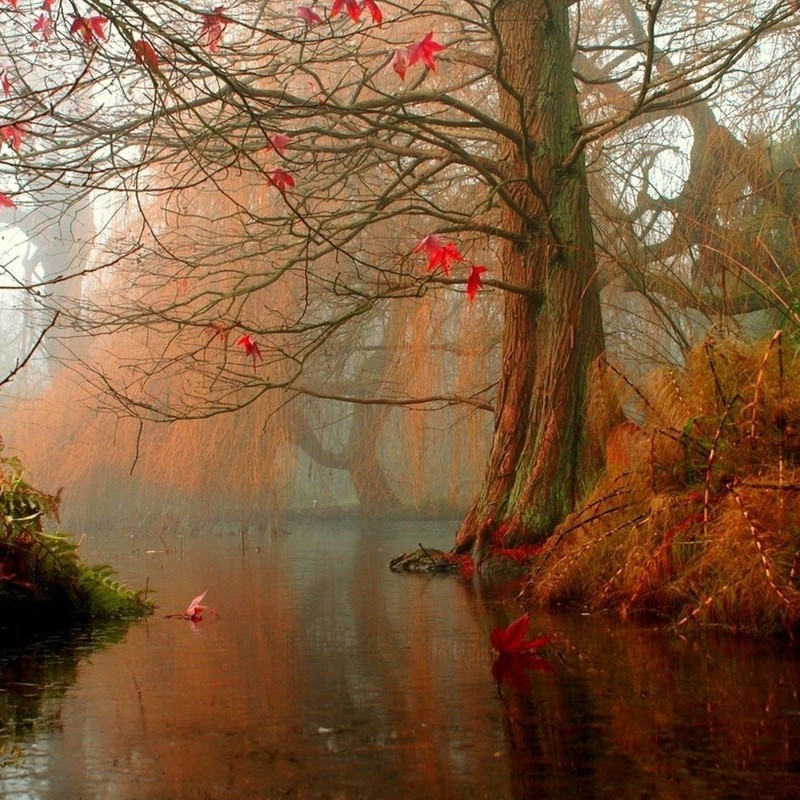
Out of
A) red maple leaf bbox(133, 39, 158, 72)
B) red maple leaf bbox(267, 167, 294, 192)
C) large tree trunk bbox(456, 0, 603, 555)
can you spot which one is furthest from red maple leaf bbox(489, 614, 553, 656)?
large tree trunk bbox(456, 0, 603, 555)

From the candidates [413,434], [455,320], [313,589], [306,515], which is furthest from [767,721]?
[306,515]

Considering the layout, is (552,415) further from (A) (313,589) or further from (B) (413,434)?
(B) (413,434)

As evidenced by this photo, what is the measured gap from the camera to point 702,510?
3.68 meters

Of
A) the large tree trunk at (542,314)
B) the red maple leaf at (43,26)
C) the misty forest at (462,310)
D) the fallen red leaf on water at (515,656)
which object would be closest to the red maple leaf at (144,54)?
the misty forest at (462,310)

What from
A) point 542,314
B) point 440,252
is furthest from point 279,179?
point 542,314

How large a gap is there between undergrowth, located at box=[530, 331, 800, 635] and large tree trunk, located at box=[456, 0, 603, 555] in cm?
152

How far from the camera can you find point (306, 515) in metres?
12.9

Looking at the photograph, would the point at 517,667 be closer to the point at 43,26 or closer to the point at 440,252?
the point at 440,252

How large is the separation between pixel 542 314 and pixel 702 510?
9.55ft

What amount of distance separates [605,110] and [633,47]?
7.58 feet

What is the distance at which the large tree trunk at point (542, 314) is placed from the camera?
6.14 m

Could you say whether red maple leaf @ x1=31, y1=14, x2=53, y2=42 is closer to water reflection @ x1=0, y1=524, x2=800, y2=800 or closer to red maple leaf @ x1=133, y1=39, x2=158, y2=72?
red maple leaf @ x1=133, y1=39, x2=158, y2=72

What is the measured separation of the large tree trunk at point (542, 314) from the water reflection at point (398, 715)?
242 centimetres

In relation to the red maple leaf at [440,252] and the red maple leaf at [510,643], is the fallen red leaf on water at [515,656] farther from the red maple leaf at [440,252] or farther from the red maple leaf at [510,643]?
the red maple leaf at [440,252]
